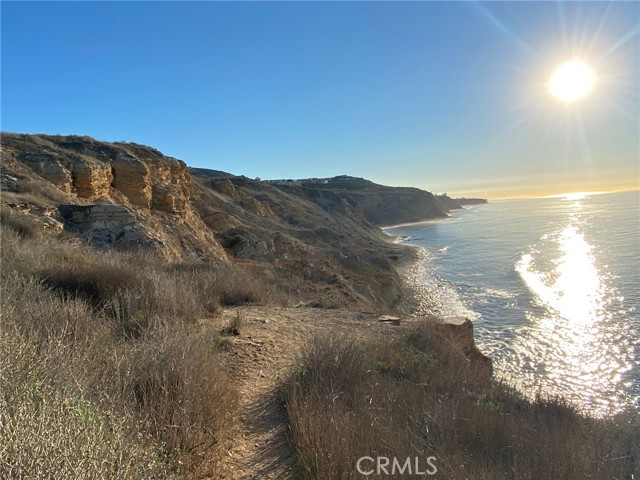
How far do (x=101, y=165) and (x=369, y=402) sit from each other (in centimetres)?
1778

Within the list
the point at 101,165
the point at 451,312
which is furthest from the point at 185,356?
the point at 451,312

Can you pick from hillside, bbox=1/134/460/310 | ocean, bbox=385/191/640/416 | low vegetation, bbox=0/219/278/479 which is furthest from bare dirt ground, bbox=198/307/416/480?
ocean, bbox=385/191/640/416

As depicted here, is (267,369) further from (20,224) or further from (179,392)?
(20,224)

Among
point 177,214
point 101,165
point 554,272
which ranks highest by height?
point 101,165

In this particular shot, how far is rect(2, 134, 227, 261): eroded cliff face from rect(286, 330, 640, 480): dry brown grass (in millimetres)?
10112

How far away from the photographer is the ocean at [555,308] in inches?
504

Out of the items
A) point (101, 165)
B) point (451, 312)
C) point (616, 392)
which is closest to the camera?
point (616, 392)

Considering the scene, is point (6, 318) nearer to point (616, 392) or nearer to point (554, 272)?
point (616, 392)

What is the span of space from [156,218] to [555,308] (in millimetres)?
21623

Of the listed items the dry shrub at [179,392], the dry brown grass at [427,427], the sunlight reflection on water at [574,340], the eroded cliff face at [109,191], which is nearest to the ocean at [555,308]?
the sunlight reflection on water at [574,340]

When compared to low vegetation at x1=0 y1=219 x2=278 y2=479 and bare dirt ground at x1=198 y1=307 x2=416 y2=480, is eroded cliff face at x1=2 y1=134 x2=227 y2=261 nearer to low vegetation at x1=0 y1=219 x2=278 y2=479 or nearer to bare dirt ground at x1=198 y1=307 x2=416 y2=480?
bare dirt ground at x1=198 y1=307 x2=416 y2=480

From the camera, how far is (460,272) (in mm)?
33094

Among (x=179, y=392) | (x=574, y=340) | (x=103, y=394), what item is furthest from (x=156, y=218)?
(x=574, y=340)

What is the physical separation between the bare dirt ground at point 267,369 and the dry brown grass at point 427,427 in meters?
0.25
